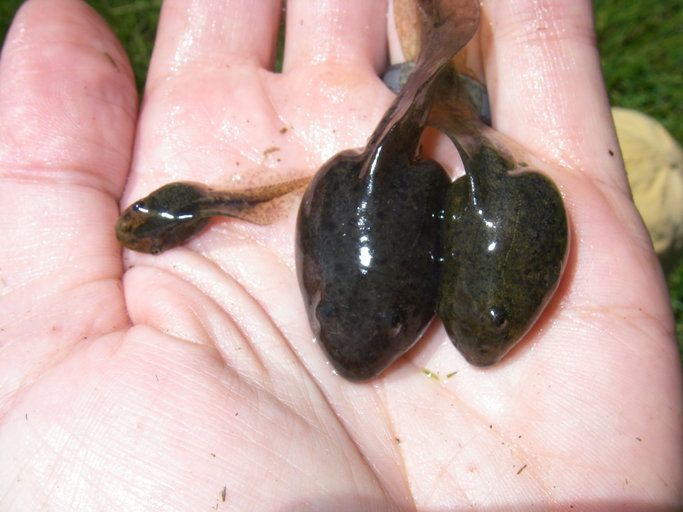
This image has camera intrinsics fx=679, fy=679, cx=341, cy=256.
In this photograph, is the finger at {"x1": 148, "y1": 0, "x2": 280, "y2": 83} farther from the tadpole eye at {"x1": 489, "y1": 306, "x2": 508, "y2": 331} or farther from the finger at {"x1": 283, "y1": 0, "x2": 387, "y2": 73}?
the tadpole eye at {"x1": 489, "y1": 306, "x2": 508, "y2": 331}

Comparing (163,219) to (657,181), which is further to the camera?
(657,181)

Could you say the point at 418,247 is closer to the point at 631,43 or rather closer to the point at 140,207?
the point at 140,207

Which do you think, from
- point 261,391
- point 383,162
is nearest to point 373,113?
point 383,162

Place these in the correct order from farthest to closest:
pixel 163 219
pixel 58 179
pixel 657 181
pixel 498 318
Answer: pixel 657 181, pixel 163 219, pixel 58 179, pixel 498 318


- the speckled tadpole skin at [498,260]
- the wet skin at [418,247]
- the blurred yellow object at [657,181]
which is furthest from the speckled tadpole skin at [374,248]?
the blurred yellow object at [657,181]

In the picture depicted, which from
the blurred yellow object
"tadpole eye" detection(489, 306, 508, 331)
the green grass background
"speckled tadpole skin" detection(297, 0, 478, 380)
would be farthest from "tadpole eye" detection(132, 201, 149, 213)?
the blurred yellow object

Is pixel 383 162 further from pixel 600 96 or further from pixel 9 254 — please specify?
pixel 9 254

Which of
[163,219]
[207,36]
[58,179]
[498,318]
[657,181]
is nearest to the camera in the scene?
[498,318]

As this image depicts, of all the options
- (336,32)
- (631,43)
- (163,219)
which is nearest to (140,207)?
(163,219)
